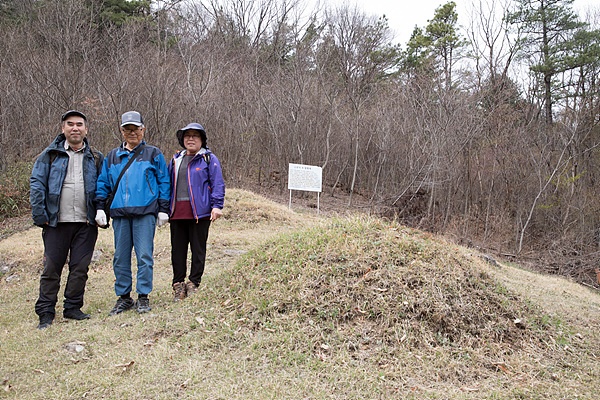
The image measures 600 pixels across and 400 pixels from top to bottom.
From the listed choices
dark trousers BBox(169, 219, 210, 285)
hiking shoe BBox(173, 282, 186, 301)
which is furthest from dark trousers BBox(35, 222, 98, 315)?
hiking shoe BBox(173, 282, 186, 301)

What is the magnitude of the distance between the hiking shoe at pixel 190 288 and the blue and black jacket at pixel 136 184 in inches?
31.2

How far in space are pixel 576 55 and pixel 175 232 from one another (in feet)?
62.0

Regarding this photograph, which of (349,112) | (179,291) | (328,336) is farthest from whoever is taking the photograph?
(349,112)

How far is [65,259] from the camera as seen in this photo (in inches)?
158

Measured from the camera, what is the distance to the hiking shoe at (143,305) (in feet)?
13.4

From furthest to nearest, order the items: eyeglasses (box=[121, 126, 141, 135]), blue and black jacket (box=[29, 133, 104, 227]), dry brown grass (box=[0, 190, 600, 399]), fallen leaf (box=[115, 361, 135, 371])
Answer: eyeglasses (box=[121, 126, 141, 135]), blue and black jacket (box=[29, 133, 104, 227]), fallen leaf (box=[115, 361, 135, 371]), dry brown grass (box=[0, 190, 600, 399])

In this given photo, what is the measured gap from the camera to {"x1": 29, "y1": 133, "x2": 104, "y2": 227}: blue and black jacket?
3.78 meters

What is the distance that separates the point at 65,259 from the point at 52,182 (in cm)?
70

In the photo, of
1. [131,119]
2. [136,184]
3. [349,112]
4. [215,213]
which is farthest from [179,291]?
[349,112]

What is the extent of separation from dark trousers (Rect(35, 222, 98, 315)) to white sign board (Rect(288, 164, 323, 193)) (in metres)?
7.80

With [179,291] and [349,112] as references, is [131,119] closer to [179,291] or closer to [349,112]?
[179,291]

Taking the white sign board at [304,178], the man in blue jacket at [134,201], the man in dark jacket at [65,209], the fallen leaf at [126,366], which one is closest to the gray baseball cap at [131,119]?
the man in blue jacket at [134,201]

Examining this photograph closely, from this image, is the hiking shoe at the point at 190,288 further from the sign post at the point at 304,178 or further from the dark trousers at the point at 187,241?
the sign post at the point at 304,178

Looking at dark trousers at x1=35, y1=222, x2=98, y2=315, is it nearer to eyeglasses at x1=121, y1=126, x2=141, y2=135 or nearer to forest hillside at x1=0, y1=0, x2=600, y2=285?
eyeglasses at x1=121, y1=126, x2=141, y2=135
